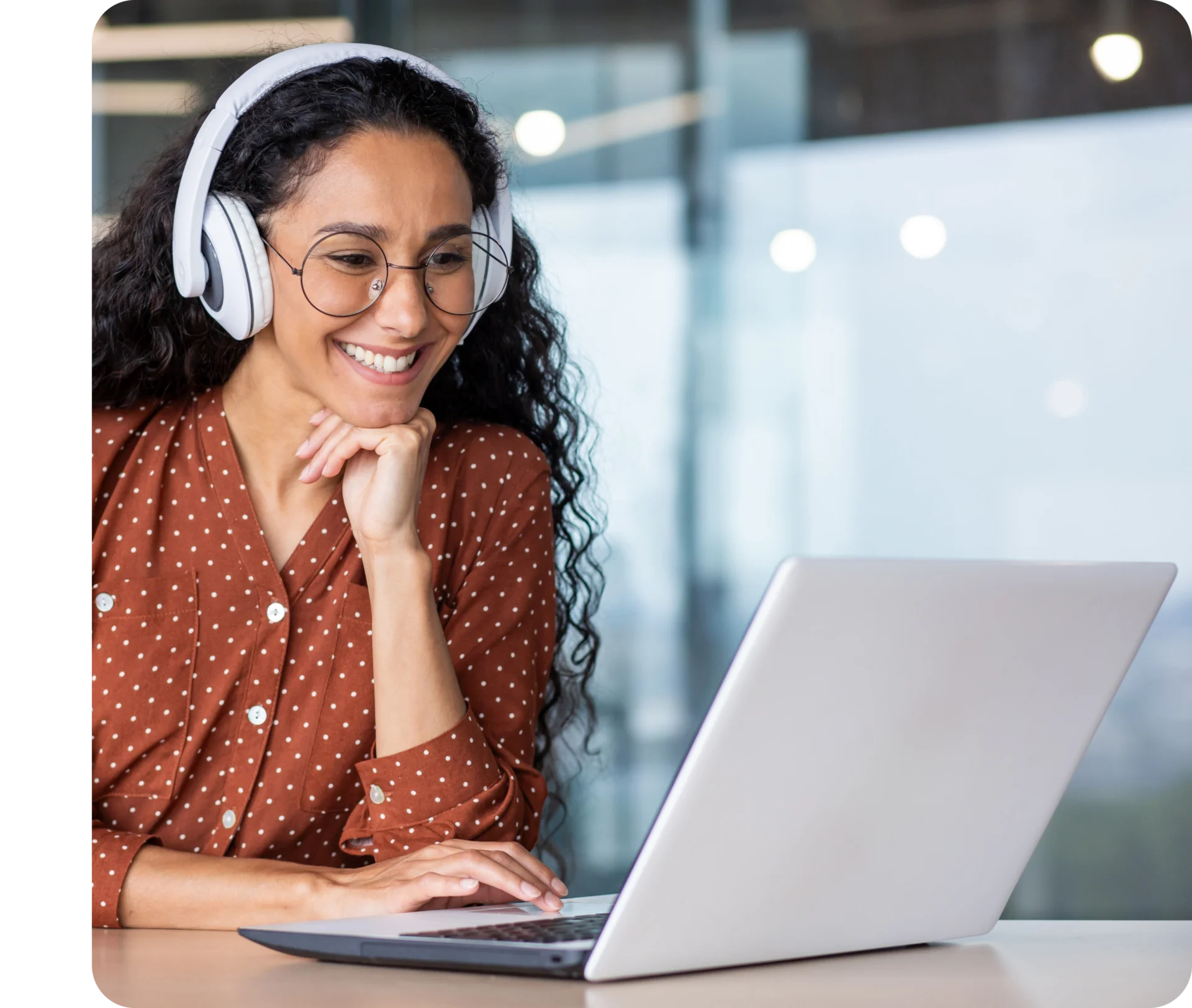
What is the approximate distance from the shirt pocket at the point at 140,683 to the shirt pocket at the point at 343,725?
0.44 ft

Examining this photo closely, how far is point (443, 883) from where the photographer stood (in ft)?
3.39

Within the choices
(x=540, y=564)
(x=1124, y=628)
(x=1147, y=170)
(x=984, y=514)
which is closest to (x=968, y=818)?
(x=1124, y=628)

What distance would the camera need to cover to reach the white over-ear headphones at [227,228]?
4.55ft

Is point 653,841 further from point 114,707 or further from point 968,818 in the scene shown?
point 114,707

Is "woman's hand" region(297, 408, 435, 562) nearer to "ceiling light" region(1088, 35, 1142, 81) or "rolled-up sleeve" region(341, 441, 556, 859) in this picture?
"rolled-up sleeve" region(341, 441, 556, 859)

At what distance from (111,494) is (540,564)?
0.46 m

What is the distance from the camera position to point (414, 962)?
805 millimetres

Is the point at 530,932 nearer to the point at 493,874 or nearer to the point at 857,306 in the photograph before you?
the point at 493,874

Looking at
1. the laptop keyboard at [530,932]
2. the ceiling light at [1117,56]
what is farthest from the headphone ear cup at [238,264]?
the ceiling light at [1117,56]

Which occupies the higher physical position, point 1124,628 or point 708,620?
point 1124,628

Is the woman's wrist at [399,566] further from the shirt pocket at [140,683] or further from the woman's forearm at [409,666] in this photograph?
the shirt pocket at [140,683]
